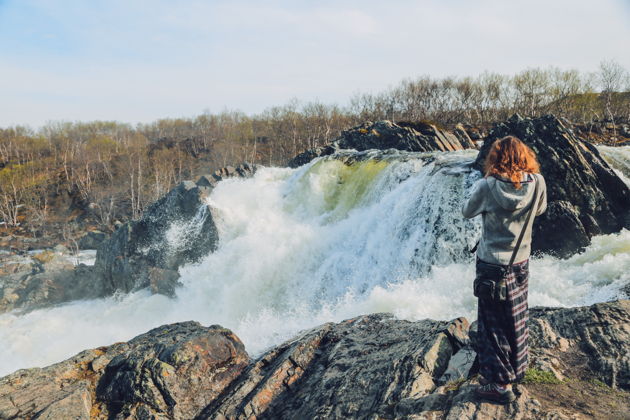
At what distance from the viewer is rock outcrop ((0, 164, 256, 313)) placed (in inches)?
675

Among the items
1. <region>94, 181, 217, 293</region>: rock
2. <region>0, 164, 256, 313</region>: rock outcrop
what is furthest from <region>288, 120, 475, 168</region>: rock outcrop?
<region>0, 164, 256, 313</region>: rock outcrop

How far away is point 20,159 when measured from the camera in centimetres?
6391

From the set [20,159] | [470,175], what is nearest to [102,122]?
[20,159]

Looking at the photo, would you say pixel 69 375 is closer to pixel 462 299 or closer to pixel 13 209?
pixel 462 299

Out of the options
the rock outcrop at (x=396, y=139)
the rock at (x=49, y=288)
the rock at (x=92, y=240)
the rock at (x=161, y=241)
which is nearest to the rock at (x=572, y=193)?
the rock at (x=161, y=241)

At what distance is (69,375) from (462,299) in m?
6.96

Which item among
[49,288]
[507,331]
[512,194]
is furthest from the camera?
[49,288]

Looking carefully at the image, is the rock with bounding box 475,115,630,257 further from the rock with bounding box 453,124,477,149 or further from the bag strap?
the rock with bounding box 453,124,477,149

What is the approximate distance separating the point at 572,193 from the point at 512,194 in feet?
30.1

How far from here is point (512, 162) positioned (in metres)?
2.86

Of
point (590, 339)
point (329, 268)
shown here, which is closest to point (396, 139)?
point (329, 268)

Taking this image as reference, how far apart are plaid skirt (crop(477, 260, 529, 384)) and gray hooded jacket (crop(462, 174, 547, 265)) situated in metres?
0.14

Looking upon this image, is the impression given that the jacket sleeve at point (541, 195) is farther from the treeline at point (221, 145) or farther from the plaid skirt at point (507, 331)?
the treeline at point (221, 145)

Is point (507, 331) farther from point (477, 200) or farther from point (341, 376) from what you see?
point (341, 376)
